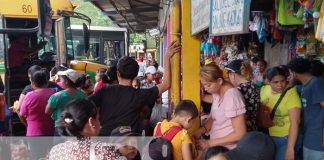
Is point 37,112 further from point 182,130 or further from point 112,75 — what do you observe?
point 182,130

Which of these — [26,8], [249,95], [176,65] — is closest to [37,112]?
[176,65]

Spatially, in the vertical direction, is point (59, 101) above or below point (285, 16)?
below

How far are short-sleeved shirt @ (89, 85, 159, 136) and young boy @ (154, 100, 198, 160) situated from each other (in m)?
0.43

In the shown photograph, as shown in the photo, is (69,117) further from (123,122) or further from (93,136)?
(123,122)

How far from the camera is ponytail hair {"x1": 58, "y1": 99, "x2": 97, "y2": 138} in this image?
87.5 inches

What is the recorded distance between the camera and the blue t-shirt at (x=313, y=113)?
3.62 meters

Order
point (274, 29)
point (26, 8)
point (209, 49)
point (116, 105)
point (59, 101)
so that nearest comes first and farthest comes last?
point (116, 105), point (59, 101), point (274, 29), point (26, 8), point (209, 49)

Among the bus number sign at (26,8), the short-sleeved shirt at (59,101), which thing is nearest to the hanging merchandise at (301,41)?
the short-sleeved shirt at (59,101)

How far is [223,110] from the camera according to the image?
9.66 feet

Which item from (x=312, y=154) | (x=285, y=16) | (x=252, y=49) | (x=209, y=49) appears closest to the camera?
(x=285, y=16)

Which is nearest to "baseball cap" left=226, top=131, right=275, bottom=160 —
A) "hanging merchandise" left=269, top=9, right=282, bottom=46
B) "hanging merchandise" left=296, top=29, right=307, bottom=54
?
"hanging merchandise" left=269, top=9, right=282, bottom=46

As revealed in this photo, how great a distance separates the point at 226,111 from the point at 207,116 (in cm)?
75

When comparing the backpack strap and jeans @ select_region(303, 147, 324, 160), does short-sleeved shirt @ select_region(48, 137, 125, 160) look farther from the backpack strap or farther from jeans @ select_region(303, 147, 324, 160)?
jeans @ select_region(303, 147, 324, 160)

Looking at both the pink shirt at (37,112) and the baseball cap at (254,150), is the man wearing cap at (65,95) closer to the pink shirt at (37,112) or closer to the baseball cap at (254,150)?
the pink shirt at (37,112)
